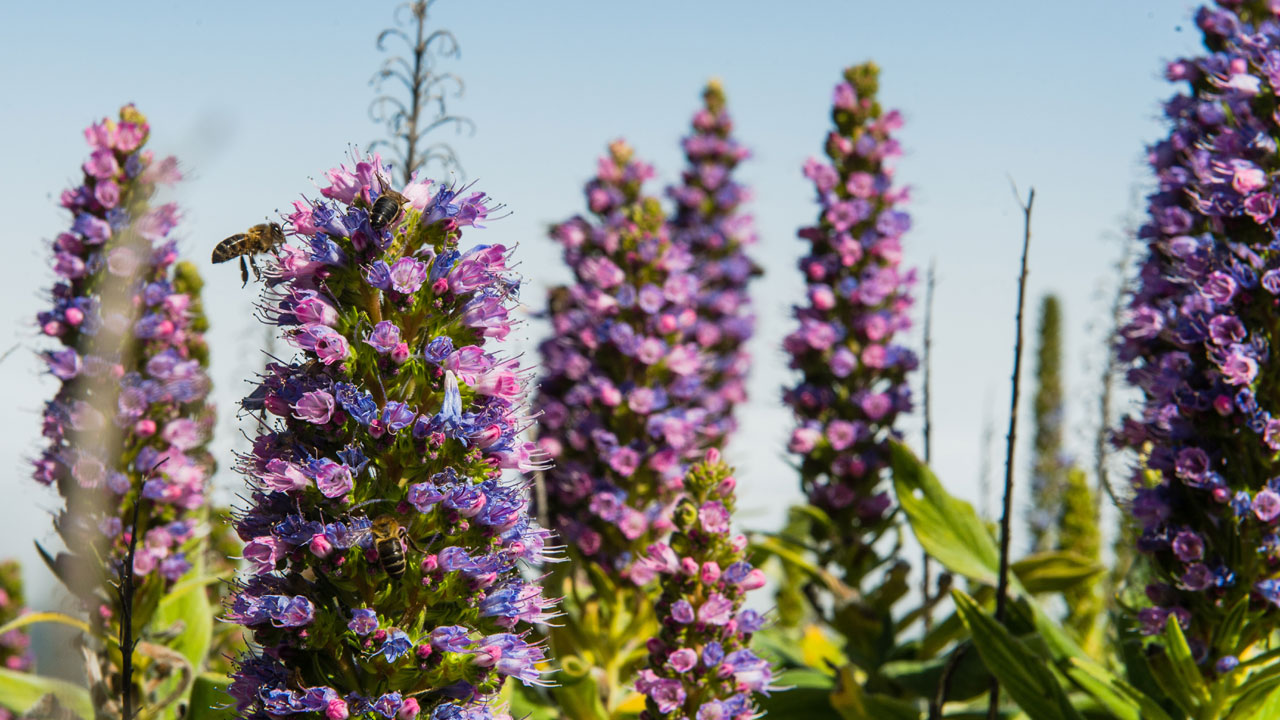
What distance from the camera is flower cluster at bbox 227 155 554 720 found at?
Answer: 360cm

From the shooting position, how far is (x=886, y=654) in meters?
7.40

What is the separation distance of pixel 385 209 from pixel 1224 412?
11.8ft

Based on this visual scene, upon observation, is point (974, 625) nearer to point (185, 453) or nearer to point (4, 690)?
point (185, 453)

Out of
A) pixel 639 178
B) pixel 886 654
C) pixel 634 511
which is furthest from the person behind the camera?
pixel 639 178

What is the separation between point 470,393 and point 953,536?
346 centimetres

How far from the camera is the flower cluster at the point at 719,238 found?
10.5m

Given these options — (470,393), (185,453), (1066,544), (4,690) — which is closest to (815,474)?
(1066,544)

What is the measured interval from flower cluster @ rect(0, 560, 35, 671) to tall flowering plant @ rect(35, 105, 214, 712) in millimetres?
3337

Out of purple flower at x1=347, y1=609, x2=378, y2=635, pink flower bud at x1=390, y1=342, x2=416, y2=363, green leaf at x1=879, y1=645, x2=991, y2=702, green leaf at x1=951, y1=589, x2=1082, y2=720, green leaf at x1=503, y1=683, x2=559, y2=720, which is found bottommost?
green leaf at x1=503, y1=683, x2=559, y2=720

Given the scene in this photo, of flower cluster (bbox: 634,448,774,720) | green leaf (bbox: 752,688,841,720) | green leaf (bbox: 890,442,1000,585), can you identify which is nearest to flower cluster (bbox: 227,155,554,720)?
flower cluster (bbox: 634,448,774,720)

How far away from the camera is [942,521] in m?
6.41

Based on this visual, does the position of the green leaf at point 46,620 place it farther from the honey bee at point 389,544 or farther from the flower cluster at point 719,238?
the flower cluster at point 719,238

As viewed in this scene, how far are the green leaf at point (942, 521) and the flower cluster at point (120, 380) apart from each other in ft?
12.4

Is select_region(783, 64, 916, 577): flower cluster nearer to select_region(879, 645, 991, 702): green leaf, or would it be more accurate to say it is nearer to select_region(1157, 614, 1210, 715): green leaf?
select_region(879, 645, 991, 702): green leaf
